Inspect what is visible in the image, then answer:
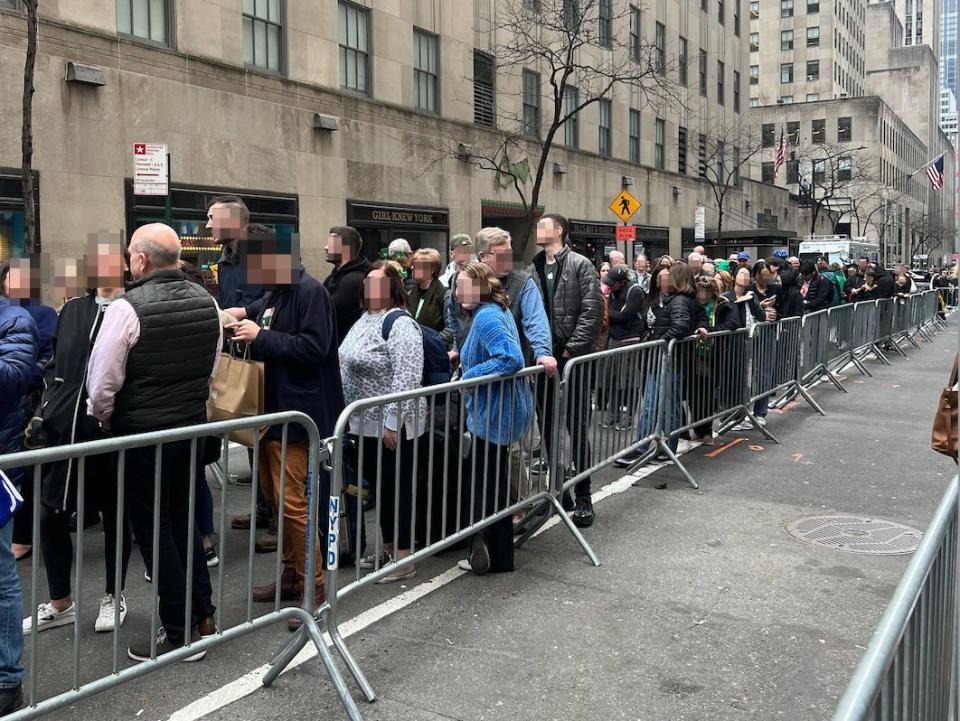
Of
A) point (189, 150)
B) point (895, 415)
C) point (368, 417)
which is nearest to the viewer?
point (368, 417)

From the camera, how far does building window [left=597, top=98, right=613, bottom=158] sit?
104 feet

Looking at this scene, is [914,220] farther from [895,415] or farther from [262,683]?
[262,683]

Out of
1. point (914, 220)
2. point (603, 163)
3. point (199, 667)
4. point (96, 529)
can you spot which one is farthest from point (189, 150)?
point (914, 220)

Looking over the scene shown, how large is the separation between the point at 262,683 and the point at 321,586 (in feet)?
3.10

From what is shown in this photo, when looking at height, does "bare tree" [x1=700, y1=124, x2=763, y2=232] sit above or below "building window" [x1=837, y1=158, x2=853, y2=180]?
below

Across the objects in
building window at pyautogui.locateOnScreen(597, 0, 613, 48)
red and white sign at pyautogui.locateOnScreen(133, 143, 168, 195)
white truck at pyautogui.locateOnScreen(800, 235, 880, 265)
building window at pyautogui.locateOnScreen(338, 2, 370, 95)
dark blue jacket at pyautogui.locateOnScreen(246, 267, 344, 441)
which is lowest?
dark blue jacket at pyautogui.locateOnScreen(246, 267, 344, 441)

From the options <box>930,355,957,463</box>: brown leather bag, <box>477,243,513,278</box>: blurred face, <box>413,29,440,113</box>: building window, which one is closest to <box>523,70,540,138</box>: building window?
<box>413,29,440,113</box>: building window

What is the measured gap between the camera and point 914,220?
109 metres

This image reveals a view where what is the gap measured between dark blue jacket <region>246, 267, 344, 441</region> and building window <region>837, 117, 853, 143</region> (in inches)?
3903

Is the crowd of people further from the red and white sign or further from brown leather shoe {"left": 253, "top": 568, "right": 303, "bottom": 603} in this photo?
the red and white sign

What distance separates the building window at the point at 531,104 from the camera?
2672 centimetres

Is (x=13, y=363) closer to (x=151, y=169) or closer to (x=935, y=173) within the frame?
(x=151, y=169)

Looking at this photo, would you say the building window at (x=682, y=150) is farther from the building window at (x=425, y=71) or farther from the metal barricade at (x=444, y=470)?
the metal barricade at (x=444, y=470)

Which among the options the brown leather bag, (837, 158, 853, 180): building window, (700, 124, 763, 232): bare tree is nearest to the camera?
the brown leather bag
